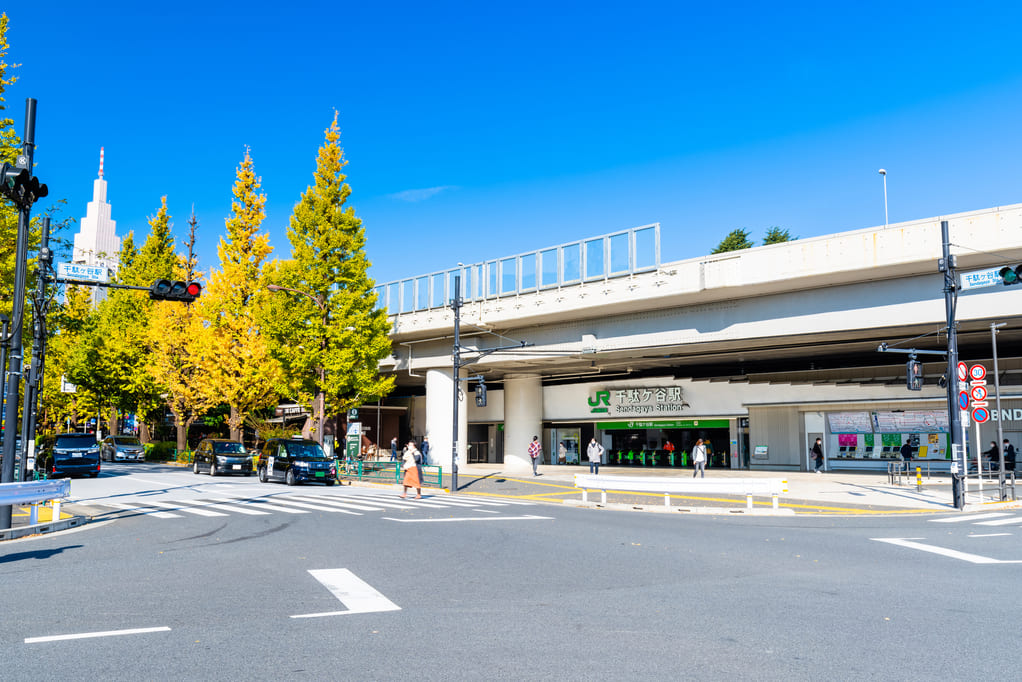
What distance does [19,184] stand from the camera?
515 inches

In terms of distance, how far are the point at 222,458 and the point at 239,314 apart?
12.5 m

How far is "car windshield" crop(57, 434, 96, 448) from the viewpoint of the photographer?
33281 millimetres

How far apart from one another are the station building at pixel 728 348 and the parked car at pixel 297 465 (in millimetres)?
7667

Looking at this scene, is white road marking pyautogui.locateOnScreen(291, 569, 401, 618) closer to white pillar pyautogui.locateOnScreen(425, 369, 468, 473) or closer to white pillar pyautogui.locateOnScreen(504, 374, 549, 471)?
white pillar pyautogui.locateOnScreen(425, 369, 468, 473)

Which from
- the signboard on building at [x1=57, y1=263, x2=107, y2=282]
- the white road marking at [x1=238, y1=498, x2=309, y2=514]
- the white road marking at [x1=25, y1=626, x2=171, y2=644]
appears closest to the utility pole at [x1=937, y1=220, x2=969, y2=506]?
the white road marking at [x1=238, y1=498, x2=309, y2=514]

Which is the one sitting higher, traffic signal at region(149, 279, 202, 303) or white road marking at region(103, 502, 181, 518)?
traffic signal at region(149, 279, 202, 303)

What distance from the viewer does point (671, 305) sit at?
1158 inches

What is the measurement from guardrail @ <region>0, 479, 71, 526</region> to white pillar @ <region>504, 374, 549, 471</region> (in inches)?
1141

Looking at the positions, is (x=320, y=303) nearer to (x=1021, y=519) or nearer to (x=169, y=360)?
(x=169, y=360)

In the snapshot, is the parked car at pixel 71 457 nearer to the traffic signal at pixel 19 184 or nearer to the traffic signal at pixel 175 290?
the traffic signal at pixel 175 290

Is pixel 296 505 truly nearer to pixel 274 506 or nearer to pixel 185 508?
pixel 274 506

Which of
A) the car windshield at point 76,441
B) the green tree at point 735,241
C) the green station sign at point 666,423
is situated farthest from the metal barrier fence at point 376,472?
the green tree at point 735,241

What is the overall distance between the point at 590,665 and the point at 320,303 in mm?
33278

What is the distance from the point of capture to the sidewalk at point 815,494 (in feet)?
70.4
